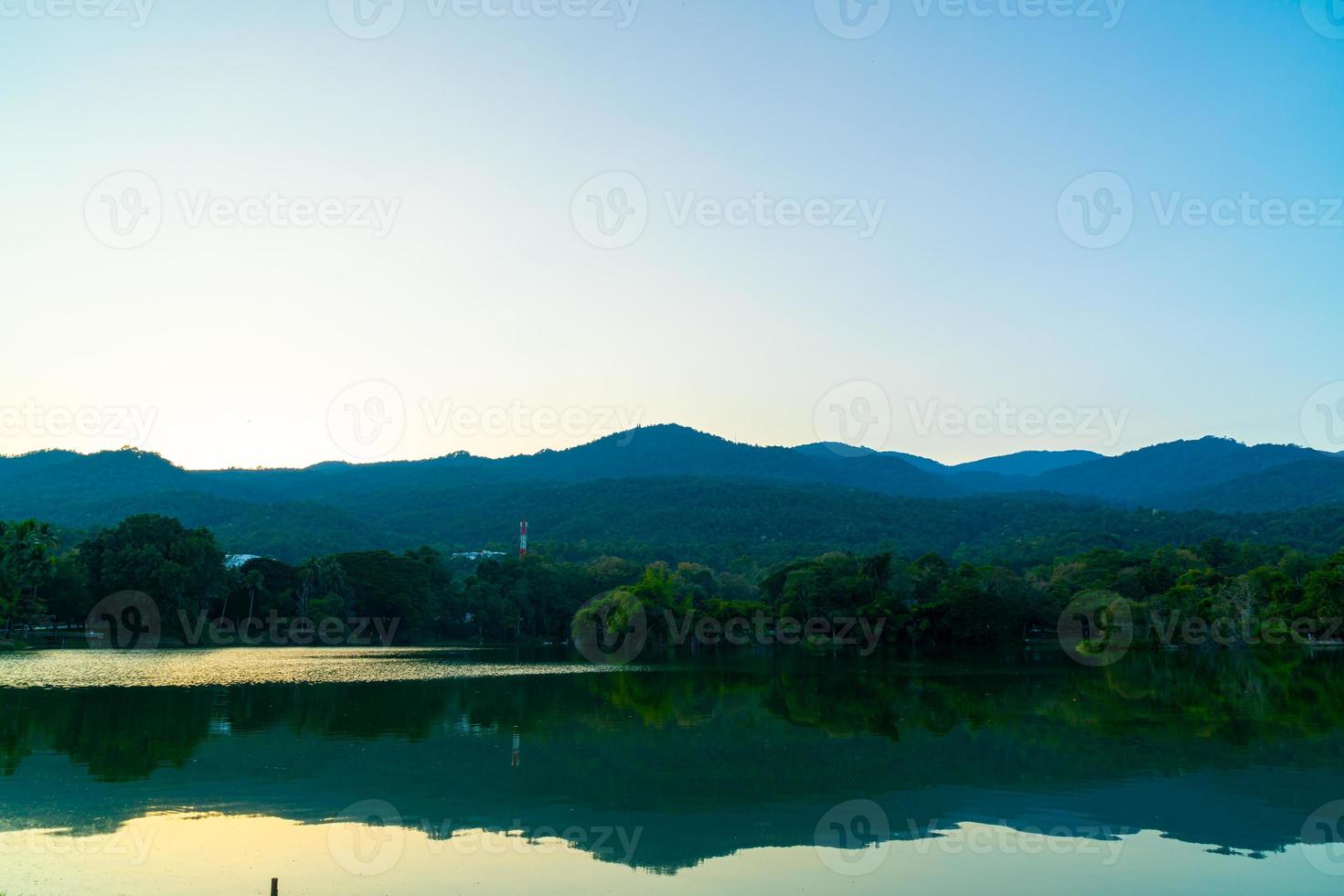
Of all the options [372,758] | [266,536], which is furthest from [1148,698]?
[266,536]

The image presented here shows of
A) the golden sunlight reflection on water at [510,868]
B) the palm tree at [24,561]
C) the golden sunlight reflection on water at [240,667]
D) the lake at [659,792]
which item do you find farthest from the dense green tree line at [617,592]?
the golden sunlight reflection on water at [510,868]

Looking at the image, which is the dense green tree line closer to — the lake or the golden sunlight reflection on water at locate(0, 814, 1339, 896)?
the lake

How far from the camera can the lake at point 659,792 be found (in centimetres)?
1499

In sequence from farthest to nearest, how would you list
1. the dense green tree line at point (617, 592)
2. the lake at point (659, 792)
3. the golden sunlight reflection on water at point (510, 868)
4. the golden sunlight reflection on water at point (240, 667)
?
the dense green tree line at point (617, 592) → the golden sunlight reflection on water at point (240, 667) → the lake at point (659, 792) → the golden sunlight reflection on water at point (510, 868)

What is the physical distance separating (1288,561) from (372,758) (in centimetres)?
9577

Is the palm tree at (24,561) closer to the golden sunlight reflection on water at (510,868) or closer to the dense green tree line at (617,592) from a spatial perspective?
the dense green tree line at (617,592)

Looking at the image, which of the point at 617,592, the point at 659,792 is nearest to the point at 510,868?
the point at 659,792

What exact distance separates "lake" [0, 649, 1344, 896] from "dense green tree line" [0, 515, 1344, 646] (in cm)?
4122

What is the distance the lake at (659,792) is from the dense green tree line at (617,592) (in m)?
41.2

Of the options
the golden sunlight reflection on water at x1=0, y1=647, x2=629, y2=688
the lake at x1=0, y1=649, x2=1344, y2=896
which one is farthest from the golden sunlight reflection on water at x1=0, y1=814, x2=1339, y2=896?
the golden sunlight reflection on water at x1=0, y1=647, x2=629, y2=688

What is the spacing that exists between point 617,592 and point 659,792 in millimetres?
69361

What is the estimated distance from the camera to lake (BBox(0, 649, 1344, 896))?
49.2 ft

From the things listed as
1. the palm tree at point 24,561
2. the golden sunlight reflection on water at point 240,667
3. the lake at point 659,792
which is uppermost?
the palm tree at point 24,561

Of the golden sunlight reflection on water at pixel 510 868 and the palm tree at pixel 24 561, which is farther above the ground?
the palm tree at pixel 24 561
